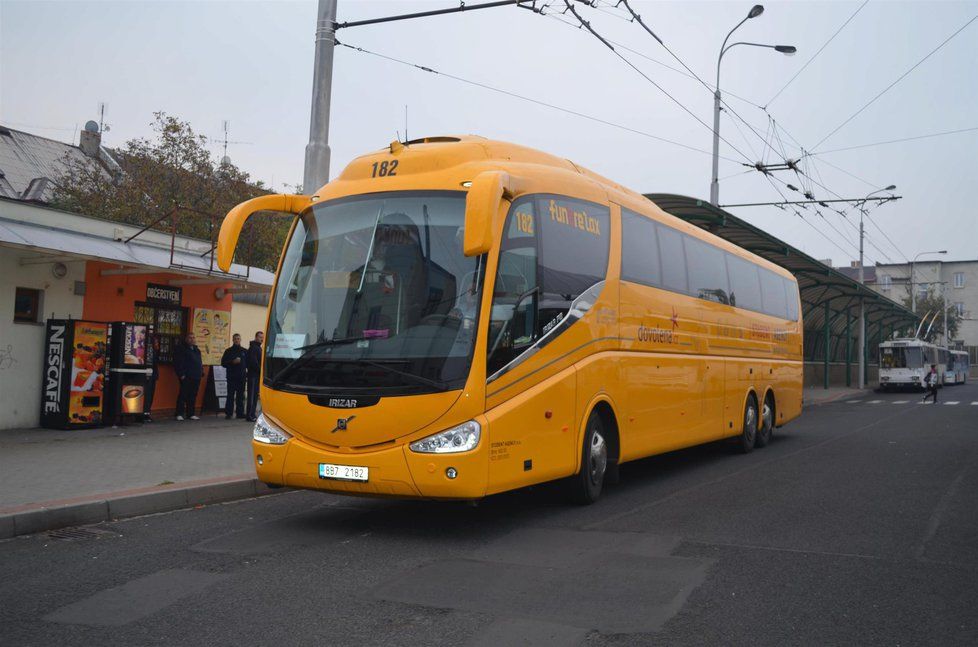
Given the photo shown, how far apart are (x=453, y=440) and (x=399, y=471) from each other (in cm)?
53

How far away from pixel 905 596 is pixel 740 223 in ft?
62.4

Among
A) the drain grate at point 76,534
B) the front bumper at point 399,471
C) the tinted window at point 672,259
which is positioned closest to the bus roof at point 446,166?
the tinted window at point 672,259

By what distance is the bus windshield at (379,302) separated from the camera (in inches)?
285

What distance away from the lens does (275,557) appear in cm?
668


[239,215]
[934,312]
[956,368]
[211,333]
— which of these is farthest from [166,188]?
[934,312]

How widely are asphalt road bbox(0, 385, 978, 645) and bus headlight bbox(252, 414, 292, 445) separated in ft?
2.68

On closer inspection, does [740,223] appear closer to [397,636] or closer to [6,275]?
[6,275]

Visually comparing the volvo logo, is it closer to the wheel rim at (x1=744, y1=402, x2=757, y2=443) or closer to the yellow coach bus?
the yellow coach bus

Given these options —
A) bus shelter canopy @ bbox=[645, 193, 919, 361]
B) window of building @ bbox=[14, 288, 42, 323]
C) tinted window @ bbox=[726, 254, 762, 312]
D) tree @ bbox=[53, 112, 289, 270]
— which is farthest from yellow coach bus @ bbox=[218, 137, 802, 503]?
tree @ bbox=[53, 112, 289, 270]

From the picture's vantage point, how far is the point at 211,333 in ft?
60.7

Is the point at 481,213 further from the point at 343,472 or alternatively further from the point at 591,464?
the point at 591,464

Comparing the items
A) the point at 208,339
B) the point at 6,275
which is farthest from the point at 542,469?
the point at 208,339

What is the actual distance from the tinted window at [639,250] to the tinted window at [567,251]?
0.62 metres

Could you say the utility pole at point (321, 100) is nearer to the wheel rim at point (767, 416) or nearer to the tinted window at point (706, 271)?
the tinted window at point (706, 271)
